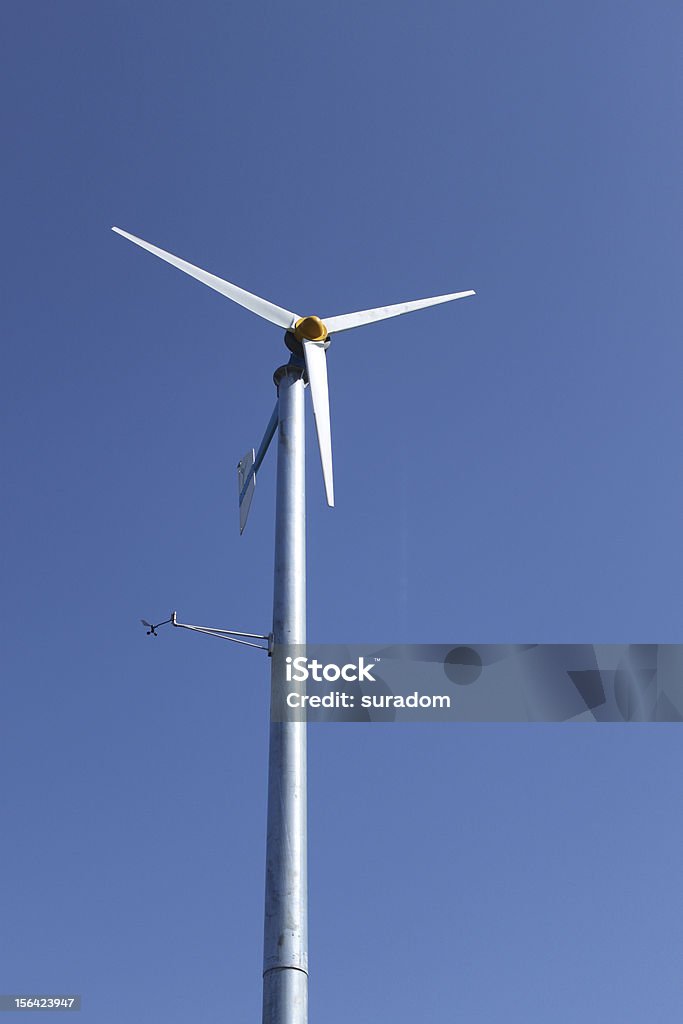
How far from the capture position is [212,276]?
3650 cm

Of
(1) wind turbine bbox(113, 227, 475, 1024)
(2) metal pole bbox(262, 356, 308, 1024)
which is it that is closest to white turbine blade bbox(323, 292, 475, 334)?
(1) wind turbine bbox(113, 227, 475, 1024)

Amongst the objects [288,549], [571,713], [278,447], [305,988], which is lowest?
[305,988]

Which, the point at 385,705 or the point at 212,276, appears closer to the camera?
the point at 385,705

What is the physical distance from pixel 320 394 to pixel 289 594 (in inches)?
312

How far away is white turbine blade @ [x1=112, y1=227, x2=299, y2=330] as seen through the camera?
33.7 m

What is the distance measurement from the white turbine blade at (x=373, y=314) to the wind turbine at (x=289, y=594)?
0.14 ft

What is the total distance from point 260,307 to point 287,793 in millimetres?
16466

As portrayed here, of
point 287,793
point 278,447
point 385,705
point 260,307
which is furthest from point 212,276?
point 287,793

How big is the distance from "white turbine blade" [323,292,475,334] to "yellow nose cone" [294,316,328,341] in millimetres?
1533

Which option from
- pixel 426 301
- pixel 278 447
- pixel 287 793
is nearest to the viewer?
pixel 287 793

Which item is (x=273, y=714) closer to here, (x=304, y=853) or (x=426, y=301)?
(x=304, y=853)
